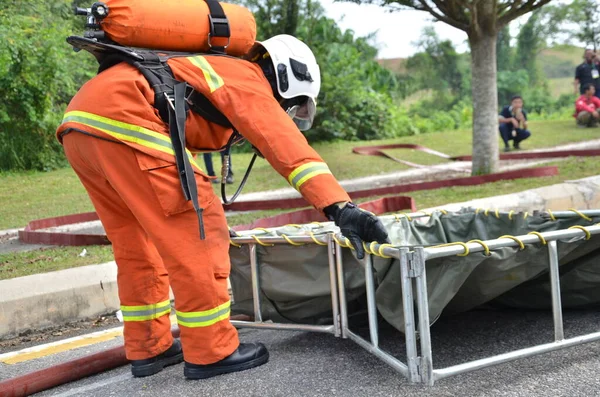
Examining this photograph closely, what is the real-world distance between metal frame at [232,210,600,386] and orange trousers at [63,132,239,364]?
1.52 ft

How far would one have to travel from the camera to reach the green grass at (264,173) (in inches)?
289

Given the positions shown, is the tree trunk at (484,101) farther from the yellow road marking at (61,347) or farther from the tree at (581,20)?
the tree at (581,20)

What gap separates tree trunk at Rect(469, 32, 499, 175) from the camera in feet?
29.0

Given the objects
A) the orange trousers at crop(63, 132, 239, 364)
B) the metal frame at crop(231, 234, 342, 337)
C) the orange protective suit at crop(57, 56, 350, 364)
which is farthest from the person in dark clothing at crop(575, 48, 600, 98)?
the orange trousers at crop(63, 132, 239, 364)

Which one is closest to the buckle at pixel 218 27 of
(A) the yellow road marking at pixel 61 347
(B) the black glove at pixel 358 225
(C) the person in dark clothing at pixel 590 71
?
(B) the black glove at pixel 358 225

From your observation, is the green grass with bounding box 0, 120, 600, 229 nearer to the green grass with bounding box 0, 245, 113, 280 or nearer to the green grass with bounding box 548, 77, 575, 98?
the green grass with bounding box 0, 245, 113, 280

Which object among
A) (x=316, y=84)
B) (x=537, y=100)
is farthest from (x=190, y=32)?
(x=537, y=100)

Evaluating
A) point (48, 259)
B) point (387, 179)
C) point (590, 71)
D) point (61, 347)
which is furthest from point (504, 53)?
point (61, 347)

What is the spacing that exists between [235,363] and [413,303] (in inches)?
34.2

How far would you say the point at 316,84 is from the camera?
3.36 meters

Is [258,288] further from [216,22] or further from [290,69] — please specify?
[216,22]

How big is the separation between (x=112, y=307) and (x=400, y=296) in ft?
7.59

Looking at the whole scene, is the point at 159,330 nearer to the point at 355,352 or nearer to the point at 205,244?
the point at 205,244

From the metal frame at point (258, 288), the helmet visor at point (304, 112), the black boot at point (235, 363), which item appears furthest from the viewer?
the helmet visor at point (304, 112)
